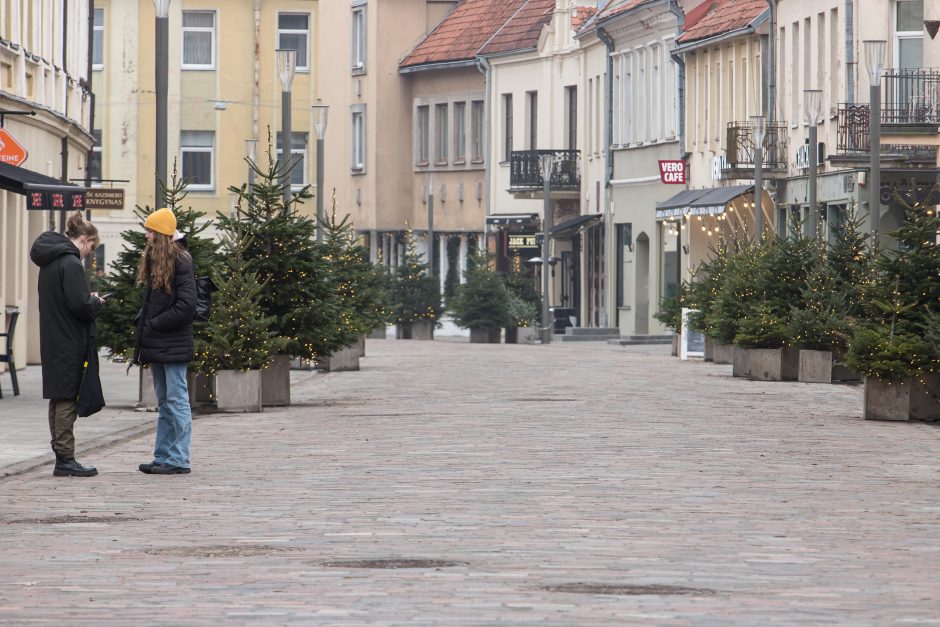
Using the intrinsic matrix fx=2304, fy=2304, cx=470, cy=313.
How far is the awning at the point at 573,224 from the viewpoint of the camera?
6556 cm

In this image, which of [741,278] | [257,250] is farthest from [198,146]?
[257,250]

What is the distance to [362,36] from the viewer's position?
76438 mm

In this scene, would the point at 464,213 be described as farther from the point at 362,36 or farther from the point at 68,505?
the point at 68,505

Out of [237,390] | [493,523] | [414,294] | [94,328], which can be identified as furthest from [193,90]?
[493,523]

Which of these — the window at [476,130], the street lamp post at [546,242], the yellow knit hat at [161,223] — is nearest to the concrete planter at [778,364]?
the yellow knit hat at [161,223]

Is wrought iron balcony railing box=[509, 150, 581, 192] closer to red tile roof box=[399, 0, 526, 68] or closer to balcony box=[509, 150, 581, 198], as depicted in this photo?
balcony box=[509, 150, 581, 198]

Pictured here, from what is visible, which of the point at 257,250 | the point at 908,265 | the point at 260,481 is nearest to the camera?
the point at 260,481

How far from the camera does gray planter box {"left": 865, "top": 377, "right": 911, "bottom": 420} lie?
73.3 feet

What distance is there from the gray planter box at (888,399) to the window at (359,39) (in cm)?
5473

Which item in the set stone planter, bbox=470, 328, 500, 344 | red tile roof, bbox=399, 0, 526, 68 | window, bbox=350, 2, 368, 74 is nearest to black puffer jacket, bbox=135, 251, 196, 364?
stone planter, bbox=470, 328, 500, 344

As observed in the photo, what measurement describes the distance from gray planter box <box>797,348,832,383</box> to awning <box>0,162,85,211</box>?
9.87 metres

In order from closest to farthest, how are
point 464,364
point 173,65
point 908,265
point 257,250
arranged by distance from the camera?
point 908,265, point 257,250, point 464,364, point 173,65

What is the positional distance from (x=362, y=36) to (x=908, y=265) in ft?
181

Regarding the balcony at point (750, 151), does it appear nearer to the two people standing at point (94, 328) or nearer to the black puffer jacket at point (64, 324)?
the two people standing at point (94, 328)
